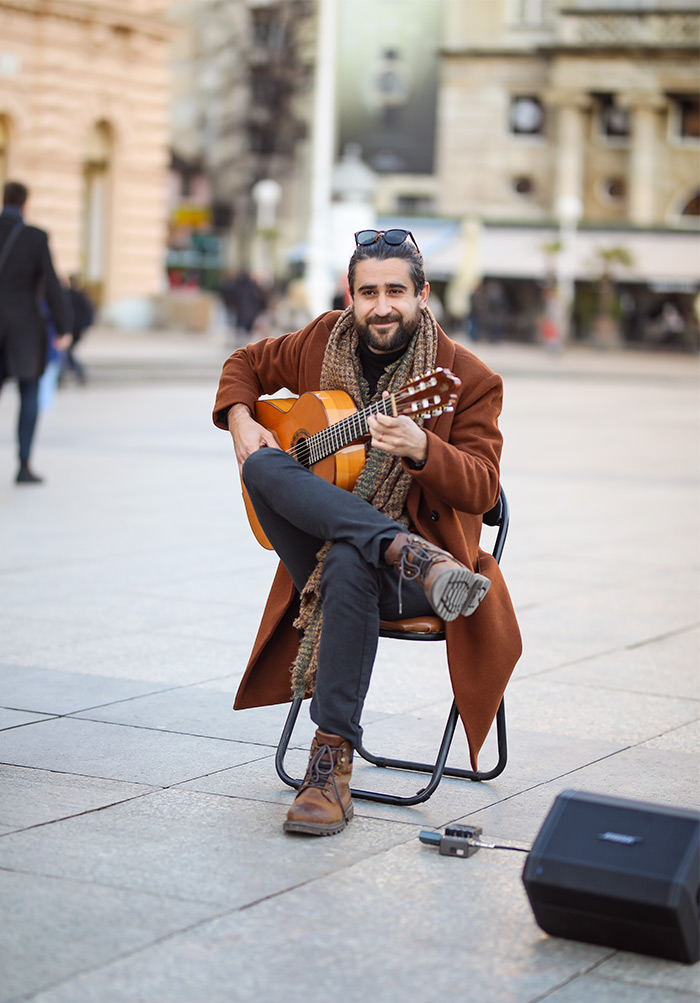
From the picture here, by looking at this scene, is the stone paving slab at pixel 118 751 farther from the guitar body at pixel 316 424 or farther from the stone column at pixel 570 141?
the stone column at pixel 570 141

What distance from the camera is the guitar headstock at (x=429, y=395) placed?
401cm

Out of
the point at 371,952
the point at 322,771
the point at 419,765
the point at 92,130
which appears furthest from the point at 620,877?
the point at 92,130

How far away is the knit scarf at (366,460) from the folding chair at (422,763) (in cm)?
16

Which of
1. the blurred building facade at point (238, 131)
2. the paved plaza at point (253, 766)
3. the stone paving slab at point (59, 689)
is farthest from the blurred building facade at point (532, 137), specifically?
the stone paving slab at point (59, 689)

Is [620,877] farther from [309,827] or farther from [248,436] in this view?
[248,436]

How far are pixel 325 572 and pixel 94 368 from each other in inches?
793

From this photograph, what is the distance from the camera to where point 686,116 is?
54.1 metres

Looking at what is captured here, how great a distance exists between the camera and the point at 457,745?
508cm

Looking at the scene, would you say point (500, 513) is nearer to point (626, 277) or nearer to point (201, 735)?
point (201, 735)

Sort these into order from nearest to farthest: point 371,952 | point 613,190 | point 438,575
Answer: point 371,952 → point 438,575 → point 613,190

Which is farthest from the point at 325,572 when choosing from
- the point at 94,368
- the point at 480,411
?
the point at 94,368

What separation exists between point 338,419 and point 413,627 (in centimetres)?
59

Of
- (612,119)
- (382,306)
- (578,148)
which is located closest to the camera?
(382,306)

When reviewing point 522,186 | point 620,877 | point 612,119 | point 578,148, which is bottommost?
point 620,877
